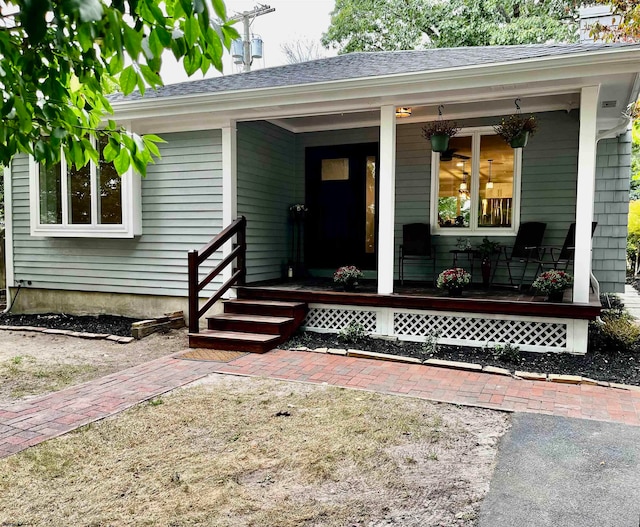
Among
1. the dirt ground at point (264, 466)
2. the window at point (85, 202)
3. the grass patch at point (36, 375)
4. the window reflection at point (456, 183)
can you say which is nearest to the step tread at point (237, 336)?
the grass patch at point (36, 375)

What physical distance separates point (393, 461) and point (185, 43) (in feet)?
7.39

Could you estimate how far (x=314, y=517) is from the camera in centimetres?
211

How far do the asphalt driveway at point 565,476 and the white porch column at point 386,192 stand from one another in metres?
2.32

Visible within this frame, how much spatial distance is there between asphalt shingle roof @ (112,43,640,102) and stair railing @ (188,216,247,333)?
1650 mm

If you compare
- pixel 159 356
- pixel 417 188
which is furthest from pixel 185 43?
pixel 417 188

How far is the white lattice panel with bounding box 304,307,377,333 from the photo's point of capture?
5523 mm

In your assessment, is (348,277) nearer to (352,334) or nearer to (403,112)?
(352,334)

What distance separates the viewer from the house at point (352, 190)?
486 cm

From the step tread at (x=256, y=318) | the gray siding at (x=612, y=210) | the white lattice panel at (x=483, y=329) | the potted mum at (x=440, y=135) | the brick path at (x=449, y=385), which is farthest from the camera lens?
the gray siding at (x=612, y=210)

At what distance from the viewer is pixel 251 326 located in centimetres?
543

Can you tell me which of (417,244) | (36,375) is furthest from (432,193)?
(36,375)

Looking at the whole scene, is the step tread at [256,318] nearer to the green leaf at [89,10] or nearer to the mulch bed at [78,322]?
the mulch bed at [78,322]

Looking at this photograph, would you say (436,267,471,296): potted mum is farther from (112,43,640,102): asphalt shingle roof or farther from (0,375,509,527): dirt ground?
(112,43,640,102): asphalt shingle roof

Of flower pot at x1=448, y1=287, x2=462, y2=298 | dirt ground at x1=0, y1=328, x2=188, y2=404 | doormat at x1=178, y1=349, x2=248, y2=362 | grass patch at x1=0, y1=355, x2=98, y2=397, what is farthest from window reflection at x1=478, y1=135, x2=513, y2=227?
grass patch at x1=0, y1=355, x2=98, y2=397
